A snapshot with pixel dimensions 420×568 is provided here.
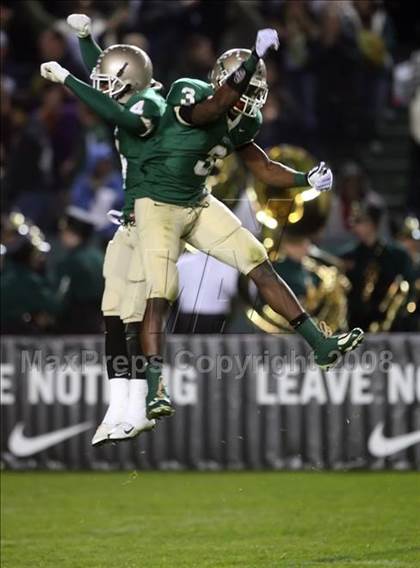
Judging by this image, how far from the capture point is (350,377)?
1136 cm

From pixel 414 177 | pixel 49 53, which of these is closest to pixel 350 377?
pixel 414 177

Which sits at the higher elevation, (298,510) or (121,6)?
(121,6)

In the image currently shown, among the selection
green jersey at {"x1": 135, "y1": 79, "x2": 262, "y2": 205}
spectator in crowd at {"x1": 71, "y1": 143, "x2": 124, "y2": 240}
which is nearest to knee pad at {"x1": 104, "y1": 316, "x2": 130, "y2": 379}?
green jersey at {"x1": 135, "y1": 79, "x2": 262, "y2": 205}

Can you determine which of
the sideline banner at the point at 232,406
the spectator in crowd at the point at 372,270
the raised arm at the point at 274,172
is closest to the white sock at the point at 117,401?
the raised arm at the point at 274,172

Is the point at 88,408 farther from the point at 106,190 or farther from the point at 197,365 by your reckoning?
the point at 106,190

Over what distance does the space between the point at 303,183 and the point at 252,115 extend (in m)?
0.44

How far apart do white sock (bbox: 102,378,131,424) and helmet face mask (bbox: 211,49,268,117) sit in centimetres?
151

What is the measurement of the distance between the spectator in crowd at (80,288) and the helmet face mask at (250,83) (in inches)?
214

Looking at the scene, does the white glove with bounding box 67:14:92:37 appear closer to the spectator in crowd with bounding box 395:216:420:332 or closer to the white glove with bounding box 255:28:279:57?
the white glove with bounding box 255:28:279:57

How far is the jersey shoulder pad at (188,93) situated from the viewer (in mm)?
7117

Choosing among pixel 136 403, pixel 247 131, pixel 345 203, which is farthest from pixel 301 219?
pixel 136 403

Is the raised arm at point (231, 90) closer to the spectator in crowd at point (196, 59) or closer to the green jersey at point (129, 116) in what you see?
the green jersey at point (129, 116)

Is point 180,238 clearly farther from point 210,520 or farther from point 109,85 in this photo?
point 210,520

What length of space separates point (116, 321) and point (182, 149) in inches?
39.6
